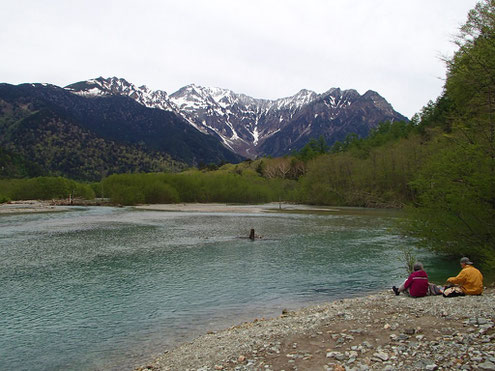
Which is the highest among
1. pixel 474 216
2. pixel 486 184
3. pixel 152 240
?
pixel 486 184

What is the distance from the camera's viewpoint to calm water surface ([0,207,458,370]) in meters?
15.4

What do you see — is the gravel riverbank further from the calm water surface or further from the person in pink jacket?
the calm water surface

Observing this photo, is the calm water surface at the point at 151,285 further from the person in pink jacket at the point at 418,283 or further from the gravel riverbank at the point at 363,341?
the person in pink jacket at the point at 418,283

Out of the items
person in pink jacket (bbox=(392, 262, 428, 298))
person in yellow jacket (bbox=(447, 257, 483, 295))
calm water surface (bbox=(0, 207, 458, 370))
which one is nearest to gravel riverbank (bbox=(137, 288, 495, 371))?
person in yellow jacket (bbox=(447, 257, 483, 295))

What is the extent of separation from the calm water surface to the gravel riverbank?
110 inches

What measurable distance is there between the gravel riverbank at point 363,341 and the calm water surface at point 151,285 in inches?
110

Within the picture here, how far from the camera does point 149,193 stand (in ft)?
475

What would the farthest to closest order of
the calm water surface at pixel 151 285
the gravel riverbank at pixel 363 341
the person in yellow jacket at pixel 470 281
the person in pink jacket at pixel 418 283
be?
the person in pink jacket at pixel 418 283 < the person in yellow jacket at pixel 470 281 < the calm water surface at pixel 151 285 < the gravel riverbank at pixel 363 341

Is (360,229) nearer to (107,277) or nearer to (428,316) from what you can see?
(107,277)

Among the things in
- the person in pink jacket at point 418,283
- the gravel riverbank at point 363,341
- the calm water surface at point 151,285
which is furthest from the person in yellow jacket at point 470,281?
the calm water surface at point 151,285

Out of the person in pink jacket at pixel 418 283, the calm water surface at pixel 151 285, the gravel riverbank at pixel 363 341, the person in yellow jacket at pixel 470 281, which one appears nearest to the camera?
the gravel riverbank at pixel 363 341

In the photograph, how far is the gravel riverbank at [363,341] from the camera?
33.1 ft

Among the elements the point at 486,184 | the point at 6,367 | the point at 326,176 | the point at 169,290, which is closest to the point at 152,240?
the point at 169,290

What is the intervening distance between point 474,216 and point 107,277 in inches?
988
